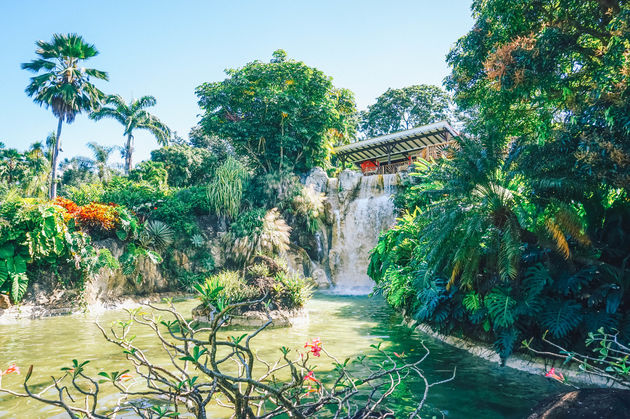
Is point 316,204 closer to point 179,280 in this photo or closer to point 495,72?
point 179,280

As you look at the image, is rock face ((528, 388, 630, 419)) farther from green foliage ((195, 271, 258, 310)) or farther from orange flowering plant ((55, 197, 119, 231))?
orange flowering plant ((55, 197, 119, 231))

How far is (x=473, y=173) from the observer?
6195 millimetres

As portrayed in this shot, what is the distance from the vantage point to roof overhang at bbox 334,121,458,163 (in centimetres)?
2069

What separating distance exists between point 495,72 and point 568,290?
3.88 m

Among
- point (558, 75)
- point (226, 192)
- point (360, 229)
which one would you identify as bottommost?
point (360, 229)

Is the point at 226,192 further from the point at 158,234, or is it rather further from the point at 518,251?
the point at 518,251

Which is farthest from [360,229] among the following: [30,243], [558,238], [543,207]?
[558,238]

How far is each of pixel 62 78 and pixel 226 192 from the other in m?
11.4

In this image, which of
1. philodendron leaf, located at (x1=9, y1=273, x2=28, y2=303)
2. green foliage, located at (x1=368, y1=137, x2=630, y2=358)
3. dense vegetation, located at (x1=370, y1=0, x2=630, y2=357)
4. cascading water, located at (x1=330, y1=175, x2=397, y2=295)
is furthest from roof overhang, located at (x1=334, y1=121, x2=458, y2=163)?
philodendron leaf, located at (x1=9, y1=273, x2=28, y2=303)

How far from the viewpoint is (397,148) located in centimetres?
2509

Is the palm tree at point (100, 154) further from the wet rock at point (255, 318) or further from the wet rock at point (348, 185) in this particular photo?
the wet rock at point (255, 318)

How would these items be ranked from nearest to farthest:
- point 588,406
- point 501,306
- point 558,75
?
point 588,406
point 501,306
point 558,75

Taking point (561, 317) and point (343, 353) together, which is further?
point (343, 353)

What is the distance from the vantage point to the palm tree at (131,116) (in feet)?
101
